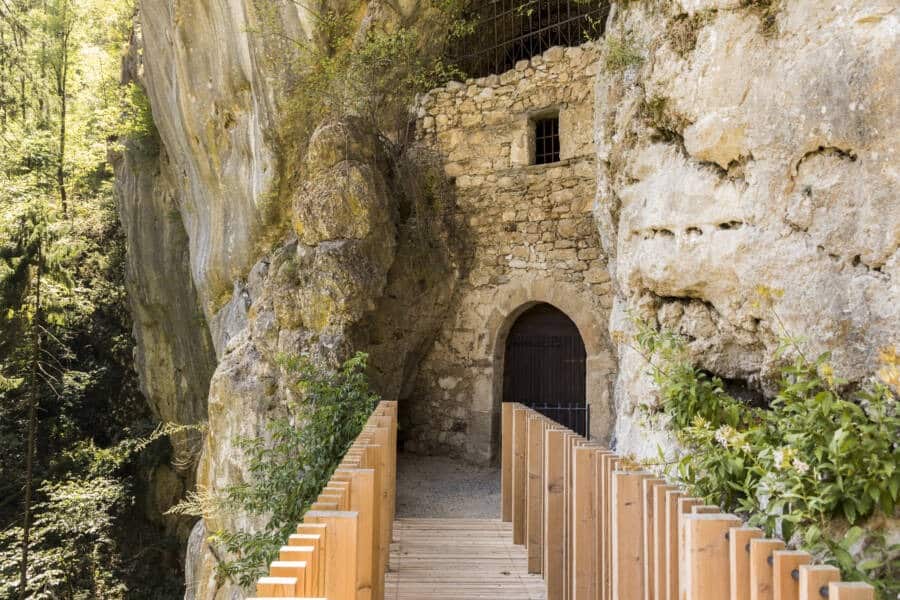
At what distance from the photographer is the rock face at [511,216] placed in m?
3.86

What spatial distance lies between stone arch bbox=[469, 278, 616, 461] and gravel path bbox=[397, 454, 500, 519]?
0.38 metres

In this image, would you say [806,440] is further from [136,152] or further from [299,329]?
[136,152]

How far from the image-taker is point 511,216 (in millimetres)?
9469

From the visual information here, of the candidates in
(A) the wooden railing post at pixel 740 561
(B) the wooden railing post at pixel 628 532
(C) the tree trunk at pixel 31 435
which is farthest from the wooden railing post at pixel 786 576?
(C) the tree trunk at pixel 31 435

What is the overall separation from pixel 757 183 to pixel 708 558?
280 cm

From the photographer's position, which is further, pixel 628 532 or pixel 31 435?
pixel 31 435

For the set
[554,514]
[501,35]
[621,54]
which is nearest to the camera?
[554,514]

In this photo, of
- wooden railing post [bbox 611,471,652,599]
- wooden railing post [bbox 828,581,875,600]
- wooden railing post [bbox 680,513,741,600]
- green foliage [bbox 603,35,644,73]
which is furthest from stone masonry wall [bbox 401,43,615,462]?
wooden railing post [bbox 828,581,875,600]

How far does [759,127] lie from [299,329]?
5540mm

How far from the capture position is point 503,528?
618 centimetres

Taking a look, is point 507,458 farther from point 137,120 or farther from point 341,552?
point 137,120

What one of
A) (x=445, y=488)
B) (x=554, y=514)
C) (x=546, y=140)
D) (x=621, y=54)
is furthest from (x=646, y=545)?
(x=546, y=140)

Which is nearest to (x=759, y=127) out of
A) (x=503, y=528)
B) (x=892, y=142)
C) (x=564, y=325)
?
(x=892, y=142)

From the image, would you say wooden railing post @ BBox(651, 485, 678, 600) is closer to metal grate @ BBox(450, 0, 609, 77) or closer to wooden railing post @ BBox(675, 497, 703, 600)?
wooden railing post @ BBox(675, 497, 703, 600)
